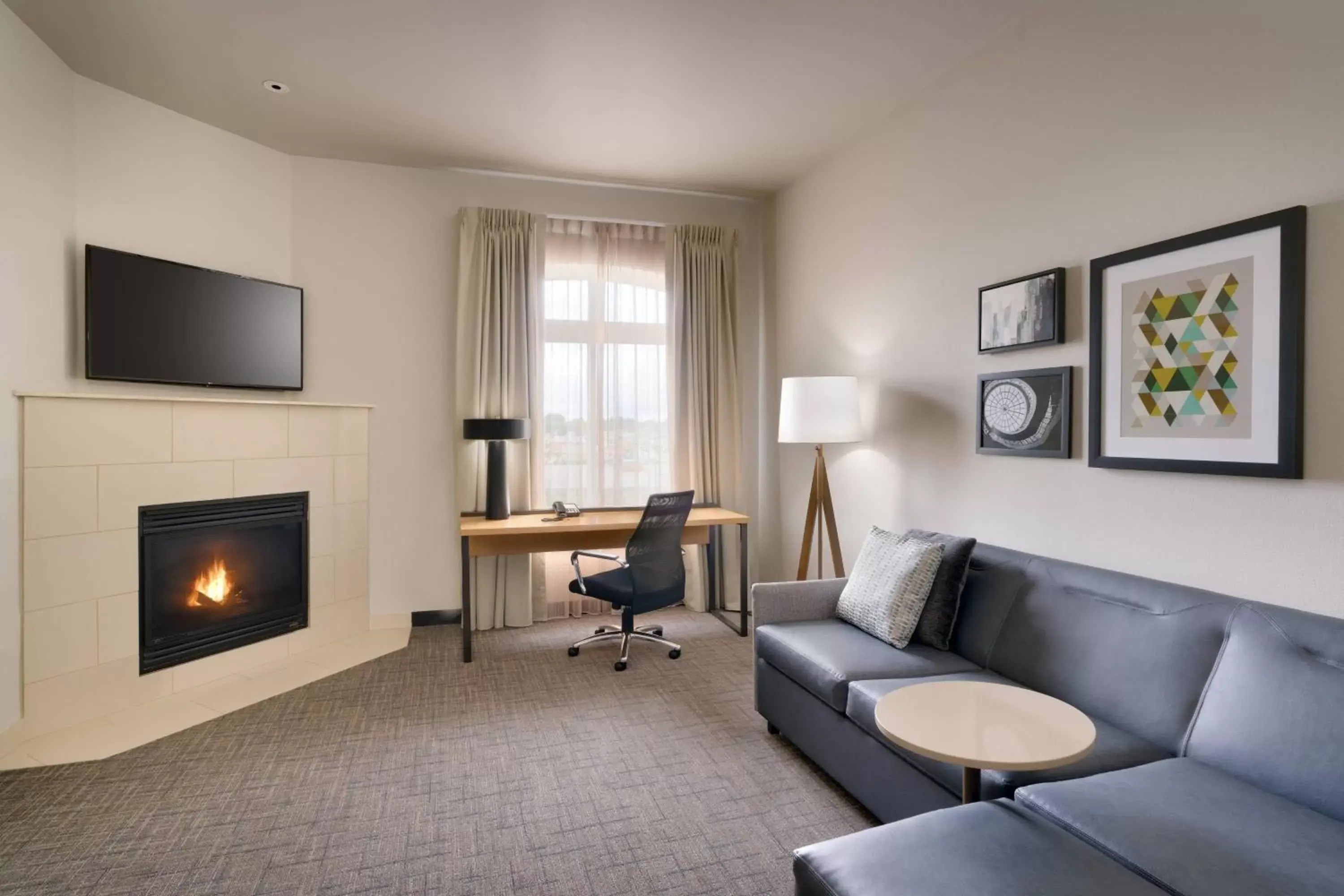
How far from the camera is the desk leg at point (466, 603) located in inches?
150

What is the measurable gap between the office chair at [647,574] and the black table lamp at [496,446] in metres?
0.65

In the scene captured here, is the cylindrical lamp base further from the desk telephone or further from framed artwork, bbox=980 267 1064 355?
framed artwork, bbox=980 267 1064 355

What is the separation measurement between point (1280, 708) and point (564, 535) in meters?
3.19

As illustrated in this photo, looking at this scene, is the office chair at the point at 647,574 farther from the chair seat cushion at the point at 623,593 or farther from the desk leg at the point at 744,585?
the desk leg at the point at 744,585

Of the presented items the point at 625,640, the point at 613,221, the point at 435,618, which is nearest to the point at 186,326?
the point at 435,618

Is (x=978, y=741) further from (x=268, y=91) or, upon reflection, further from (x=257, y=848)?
(x=268, y=91)

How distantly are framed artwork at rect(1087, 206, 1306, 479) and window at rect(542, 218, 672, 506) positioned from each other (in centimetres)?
293

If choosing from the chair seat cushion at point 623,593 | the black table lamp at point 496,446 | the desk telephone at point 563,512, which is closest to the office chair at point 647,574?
the chair seat cushion at point 623,593

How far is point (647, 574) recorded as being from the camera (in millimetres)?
3826

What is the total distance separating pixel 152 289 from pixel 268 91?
1.14 m

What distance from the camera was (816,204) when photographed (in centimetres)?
441

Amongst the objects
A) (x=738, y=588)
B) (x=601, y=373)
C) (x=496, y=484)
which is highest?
(x=601, y=373)

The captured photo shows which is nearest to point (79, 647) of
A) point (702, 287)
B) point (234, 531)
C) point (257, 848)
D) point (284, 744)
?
point (234, 531)

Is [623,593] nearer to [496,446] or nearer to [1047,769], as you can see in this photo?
[496,446]
